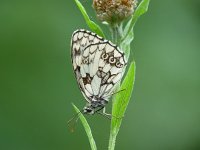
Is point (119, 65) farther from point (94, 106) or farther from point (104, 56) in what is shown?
point (94, 106)

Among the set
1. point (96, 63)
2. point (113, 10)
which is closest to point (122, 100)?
point (96, 63)

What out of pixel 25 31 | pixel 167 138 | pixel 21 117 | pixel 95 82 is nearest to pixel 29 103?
pixel 21 117

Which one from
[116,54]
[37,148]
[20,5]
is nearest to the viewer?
[116,54]

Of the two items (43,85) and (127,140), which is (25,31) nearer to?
(43,85)

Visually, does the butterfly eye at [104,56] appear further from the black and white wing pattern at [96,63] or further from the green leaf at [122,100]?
the green leaf at [122,100]

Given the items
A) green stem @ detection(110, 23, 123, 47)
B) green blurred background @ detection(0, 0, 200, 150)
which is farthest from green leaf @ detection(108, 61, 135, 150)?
green blurred background @ detection(0, 0, 200, 150)
